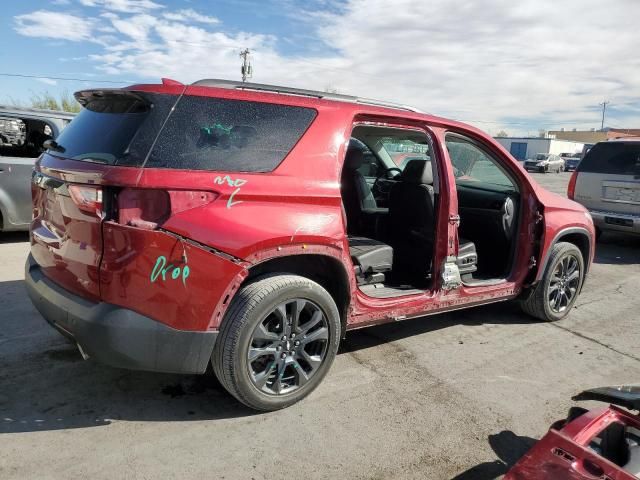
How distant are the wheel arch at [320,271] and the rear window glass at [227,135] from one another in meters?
0.55

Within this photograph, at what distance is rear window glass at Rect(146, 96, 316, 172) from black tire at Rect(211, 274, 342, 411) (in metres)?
0.67

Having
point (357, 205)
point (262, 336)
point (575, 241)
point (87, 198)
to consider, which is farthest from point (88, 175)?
point (575, 241)

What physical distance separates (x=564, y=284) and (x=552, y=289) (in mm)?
218

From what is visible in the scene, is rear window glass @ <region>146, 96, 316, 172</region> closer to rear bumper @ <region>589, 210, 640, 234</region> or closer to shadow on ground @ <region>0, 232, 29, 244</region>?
shadow on ground @ <region>0, 232, 29, 244</region>

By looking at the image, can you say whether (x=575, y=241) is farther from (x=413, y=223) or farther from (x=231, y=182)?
(x=231, y=182)

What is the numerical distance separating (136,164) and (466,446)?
7.39 feet

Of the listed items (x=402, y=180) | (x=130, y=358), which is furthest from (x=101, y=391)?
(x=402, y=180)

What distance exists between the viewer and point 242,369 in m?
2.77

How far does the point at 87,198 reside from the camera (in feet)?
8.29

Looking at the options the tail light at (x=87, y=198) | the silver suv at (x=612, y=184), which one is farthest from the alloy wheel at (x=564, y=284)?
the tail light at (x=87, y=198)

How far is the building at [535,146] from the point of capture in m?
62.9

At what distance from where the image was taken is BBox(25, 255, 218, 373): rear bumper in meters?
2.51

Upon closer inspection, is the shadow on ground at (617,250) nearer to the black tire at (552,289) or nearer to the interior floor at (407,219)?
the black tire at (552,289)

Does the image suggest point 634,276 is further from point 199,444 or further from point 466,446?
point 199,444
